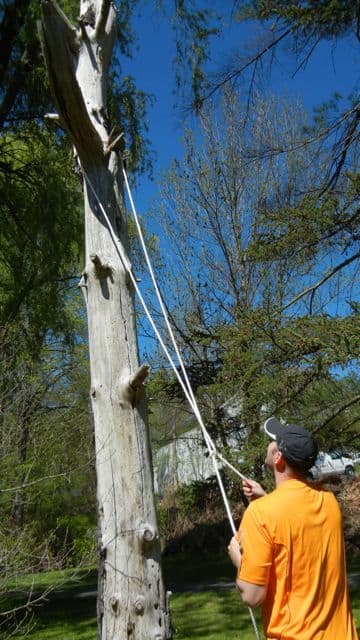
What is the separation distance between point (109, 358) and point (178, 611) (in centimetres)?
738

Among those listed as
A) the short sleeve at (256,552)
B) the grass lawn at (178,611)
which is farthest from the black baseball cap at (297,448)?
the grass lawn at (178,611)

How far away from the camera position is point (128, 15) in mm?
8008

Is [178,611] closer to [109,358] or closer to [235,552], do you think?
[109,358]

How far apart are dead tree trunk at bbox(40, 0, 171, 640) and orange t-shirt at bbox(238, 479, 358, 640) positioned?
1.90ft

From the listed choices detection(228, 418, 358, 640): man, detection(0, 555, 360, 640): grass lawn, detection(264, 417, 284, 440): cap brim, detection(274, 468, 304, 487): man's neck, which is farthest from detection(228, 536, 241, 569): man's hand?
detection(0, 555, 360, 640): grass lawn

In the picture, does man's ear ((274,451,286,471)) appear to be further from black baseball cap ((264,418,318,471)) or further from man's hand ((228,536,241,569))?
man's hand ((228,536,241,569))

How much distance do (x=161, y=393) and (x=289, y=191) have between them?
395 centimetres

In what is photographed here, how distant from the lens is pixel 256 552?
2004 mm

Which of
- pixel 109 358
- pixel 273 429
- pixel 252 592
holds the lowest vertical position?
pixel 252 592

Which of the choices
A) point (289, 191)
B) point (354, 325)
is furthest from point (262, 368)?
point (289, 191)

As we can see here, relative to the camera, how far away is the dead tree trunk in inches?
97.2

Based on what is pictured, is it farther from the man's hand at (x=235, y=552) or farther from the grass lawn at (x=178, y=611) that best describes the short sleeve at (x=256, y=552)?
the grass lawn at (x=178, y=611)

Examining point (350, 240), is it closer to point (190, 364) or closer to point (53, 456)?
point (190, 364)

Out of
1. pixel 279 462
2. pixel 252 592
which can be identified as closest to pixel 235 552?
pixel 252 592
